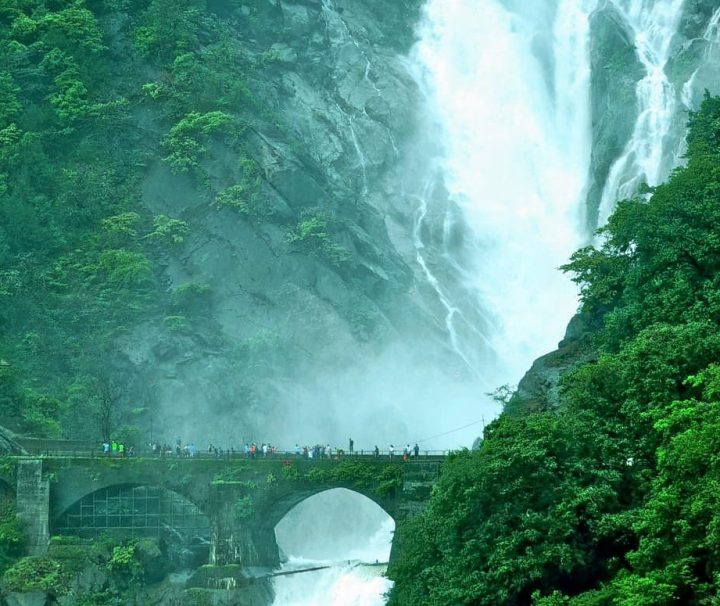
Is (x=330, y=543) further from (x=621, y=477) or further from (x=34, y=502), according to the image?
(x=621, y=477)

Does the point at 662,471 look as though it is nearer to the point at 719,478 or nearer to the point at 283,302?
the point at 719,478

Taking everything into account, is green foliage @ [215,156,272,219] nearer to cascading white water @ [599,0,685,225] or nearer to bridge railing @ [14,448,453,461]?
cascading white water @ [599,0,685,225]

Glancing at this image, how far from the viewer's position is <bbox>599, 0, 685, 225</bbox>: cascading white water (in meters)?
94.6

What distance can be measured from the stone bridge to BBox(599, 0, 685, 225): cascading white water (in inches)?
1361

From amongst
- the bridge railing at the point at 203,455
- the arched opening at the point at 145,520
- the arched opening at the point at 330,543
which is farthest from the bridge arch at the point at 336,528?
the bridge railing at the point at 203,455

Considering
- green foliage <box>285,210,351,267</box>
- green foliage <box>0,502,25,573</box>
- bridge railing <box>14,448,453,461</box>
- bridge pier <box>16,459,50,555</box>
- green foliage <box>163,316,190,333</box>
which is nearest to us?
green foliage <box>0,502,25,573</box>

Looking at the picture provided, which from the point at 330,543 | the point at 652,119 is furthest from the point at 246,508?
the point at 652,119

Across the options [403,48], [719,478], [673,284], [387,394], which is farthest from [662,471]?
[403,48]

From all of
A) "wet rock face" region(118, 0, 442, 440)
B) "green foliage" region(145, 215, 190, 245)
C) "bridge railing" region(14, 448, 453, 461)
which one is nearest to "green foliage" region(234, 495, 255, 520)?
"bridge railing" region(14, 448, 453, 461)

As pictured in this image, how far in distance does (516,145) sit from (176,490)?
50711 millimetres

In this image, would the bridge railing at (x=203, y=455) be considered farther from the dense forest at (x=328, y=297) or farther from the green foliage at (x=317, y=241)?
the green foliage at (x=317, y=241)

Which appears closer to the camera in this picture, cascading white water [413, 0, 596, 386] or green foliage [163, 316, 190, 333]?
green foliage [163, 316, 190, 333]

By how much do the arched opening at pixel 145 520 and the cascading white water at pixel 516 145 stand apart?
3070 centimetres

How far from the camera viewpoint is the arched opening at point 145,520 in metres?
71.7
